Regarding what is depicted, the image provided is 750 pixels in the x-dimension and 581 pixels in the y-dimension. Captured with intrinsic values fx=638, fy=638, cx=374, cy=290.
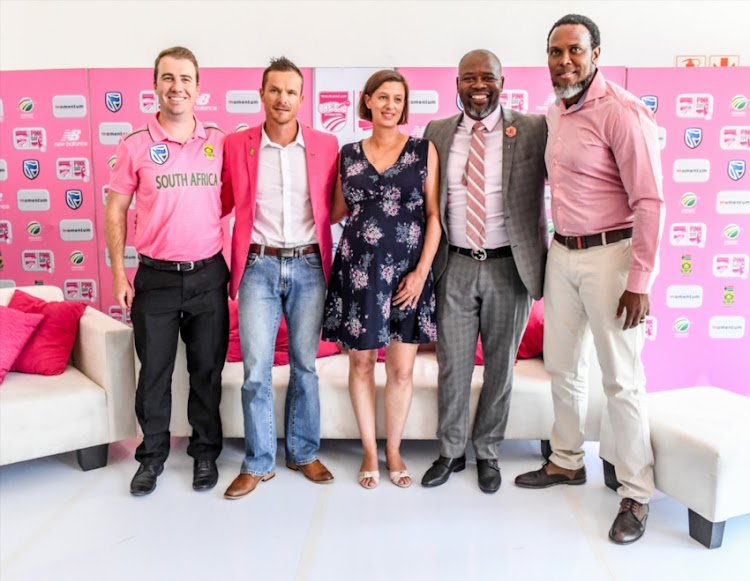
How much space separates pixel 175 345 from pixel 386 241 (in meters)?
0.98

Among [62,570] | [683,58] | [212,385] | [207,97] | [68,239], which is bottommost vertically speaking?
[62,570]

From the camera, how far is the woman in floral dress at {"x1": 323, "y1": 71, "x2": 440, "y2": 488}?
7.98 feet

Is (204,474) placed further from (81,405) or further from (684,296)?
(684,296)

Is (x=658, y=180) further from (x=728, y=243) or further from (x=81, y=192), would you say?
(x=81, y=192)

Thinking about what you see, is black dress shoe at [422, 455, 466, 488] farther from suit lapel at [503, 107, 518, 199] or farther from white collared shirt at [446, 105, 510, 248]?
suit lapel at [503, 107, 518, 199]

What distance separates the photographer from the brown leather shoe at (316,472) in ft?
8.80

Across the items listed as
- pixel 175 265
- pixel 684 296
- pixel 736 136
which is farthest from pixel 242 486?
pixel 736 136

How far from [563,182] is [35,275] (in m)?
3.76

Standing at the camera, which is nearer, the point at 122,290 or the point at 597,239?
the point at 597,239

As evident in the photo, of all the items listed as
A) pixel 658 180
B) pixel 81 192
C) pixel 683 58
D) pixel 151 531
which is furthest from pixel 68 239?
pixel 683 58

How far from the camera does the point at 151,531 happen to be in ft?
7.64

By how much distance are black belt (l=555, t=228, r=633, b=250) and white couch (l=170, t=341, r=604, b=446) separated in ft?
2.45

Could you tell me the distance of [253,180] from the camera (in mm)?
2490

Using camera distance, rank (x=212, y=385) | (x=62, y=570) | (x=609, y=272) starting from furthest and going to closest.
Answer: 1. (x=212, y=385)
2. (x=609, y=272)
3. (x=62, y=570)
